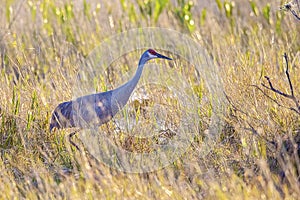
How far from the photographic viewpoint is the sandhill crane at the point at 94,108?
5.16 metres

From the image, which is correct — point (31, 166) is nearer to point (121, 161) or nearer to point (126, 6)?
point (121, 161)

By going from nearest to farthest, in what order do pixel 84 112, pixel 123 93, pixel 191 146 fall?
pixel 191 146
pixel 123 93
pixel 84 112

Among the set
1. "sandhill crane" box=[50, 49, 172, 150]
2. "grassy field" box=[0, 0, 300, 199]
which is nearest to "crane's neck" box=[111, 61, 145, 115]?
"sandhill crane" box=[50, 49, 172, 150]

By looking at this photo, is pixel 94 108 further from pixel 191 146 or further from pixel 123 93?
pixel 191 146

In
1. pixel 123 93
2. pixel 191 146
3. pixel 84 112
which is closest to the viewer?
pixel 191 146

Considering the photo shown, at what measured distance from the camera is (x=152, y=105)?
18.1 ft

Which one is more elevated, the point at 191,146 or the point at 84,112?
the point at 84,112

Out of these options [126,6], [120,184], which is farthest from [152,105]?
[126,6]

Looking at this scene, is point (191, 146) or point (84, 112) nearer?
point (191, 146)

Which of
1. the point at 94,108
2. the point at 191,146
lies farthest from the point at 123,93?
the point at 191,146

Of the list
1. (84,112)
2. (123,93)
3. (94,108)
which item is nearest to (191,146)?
(123,93)

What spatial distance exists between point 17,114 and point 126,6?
354cm

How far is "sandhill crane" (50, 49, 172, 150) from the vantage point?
5.16m

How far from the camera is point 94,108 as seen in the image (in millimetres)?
5203
